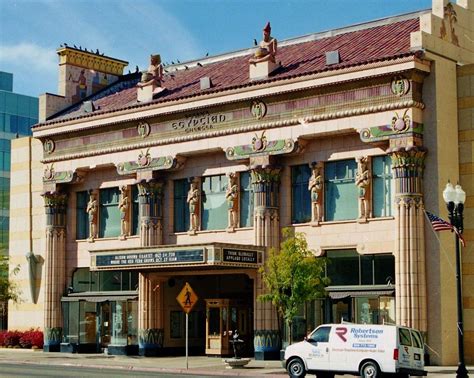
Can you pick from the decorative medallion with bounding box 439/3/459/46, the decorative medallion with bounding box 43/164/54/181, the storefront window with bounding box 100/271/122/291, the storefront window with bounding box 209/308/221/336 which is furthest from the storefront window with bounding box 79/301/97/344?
the decorative medallion with bounding box 439/3/459/46

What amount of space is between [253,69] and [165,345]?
585 inches

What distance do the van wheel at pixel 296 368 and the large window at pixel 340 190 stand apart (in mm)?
11104

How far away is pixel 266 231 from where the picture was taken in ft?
151

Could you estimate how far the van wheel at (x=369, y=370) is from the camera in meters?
32.3

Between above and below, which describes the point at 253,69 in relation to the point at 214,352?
above

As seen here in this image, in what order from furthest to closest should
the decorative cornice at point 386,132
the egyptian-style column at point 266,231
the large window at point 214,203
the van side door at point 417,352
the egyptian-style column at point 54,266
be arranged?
the egyptian-style column at point 54,266 → the large window at point 214,203 → the egyptian-style column at point 266,231 → the decorative cornice at point 386,132 → the van side door at point 417,352

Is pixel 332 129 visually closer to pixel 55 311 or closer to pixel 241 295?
pixel 241 295

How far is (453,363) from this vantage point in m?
41.0

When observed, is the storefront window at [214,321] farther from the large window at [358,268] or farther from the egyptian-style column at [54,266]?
the egyptian-style column at [54,266]

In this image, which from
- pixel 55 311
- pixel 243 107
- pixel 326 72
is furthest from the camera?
pixel 55 311

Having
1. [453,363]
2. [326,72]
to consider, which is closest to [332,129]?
[326,72]

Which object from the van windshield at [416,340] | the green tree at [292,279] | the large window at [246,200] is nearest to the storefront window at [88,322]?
the large window at [246,200]

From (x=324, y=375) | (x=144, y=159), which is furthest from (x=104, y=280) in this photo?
(x=324, y=375)

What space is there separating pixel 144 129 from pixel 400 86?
50.1ft
